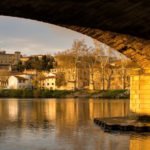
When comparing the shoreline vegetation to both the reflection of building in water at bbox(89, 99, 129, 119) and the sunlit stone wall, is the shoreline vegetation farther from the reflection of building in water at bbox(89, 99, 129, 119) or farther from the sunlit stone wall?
the sunlit stone wall

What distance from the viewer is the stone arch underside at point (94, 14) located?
405 inches

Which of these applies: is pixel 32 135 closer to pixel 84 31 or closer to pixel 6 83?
pixel 84 31

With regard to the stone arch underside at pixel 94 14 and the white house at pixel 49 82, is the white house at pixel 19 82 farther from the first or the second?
the stone arch underside at pixel 94 14

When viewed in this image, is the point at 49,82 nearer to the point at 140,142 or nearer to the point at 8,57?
the point at 8,57

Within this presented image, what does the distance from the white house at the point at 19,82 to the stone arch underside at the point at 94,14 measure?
318 ft

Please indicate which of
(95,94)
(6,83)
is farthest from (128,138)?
(6,83)

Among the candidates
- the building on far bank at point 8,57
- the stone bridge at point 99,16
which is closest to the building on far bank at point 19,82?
the building on far bank at point 8,57

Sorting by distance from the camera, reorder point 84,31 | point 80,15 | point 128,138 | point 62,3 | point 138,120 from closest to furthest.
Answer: point 62,3 → point 80,15 → point 84,31 → point 128,138 → point 138,120

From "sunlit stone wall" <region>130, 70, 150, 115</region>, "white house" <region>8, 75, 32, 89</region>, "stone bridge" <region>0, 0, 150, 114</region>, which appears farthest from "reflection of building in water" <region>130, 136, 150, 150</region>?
"white house" <region>8, 75, 32, 89</region>

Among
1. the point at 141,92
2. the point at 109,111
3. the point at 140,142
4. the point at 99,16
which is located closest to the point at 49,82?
the point at 109,111

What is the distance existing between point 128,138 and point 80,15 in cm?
666

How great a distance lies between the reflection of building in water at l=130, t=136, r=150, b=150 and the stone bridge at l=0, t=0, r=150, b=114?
3237 millimetres

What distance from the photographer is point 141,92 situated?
71.7ft

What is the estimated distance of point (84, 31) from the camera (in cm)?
1427
